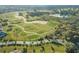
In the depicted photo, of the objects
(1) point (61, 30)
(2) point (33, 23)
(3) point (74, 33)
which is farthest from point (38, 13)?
(3) point (74, 33)

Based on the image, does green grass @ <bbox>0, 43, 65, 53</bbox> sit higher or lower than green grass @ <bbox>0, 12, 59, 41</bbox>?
lower

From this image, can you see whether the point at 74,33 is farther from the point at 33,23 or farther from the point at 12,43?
the point at 12,43

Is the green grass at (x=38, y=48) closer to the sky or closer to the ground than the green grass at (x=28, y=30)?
closer to the ground

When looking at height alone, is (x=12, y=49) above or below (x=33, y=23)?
below

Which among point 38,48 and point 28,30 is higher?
point 28,30
